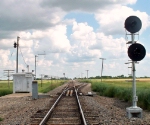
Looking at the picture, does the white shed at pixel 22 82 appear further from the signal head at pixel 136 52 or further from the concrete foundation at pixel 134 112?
the concrete foundation at pixel 134 112

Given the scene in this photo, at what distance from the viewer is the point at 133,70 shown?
43.3 feet

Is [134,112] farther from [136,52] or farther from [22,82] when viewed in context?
[22,82]

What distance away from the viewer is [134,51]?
12961 mm

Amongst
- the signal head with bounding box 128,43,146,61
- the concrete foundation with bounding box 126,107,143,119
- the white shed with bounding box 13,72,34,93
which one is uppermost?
the signal head with bounding box 128,43,146,61

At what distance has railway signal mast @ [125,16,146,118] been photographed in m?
12.6

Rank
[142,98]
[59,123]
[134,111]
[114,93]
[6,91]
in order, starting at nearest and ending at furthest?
[59,123] → [134,111] → [142,98] → [114,93] → [6,91]

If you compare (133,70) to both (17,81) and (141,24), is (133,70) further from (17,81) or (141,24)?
(17,81)

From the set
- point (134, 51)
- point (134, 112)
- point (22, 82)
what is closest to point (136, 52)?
point (134, 51)

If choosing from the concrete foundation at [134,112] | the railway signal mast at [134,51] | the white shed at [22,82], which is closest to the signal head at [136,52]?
the railway signal mast at [134,51]

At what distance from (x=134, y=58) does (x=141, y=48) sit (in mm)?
508

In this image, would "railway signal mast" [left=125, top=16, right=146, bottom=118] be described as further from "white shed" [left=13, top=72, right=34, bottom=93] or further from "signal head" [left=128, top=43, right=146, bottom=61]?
"white shed" [left=13, top=72, right=34, bottom=93]

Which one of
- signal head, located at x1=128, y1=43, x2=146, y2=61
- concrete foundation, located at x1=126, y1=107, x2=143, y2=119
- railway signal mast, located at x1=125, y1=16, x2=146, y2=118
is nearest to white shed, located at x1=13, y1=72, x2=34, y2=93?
railway signal mast, located at x1=125, y1=16, x2=146, y2=118

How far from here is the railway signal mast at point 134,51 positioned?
12602 mm

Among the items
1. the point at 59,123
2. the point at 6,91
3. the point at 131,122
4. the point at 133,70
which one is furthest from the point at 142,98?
the point at 6,91
